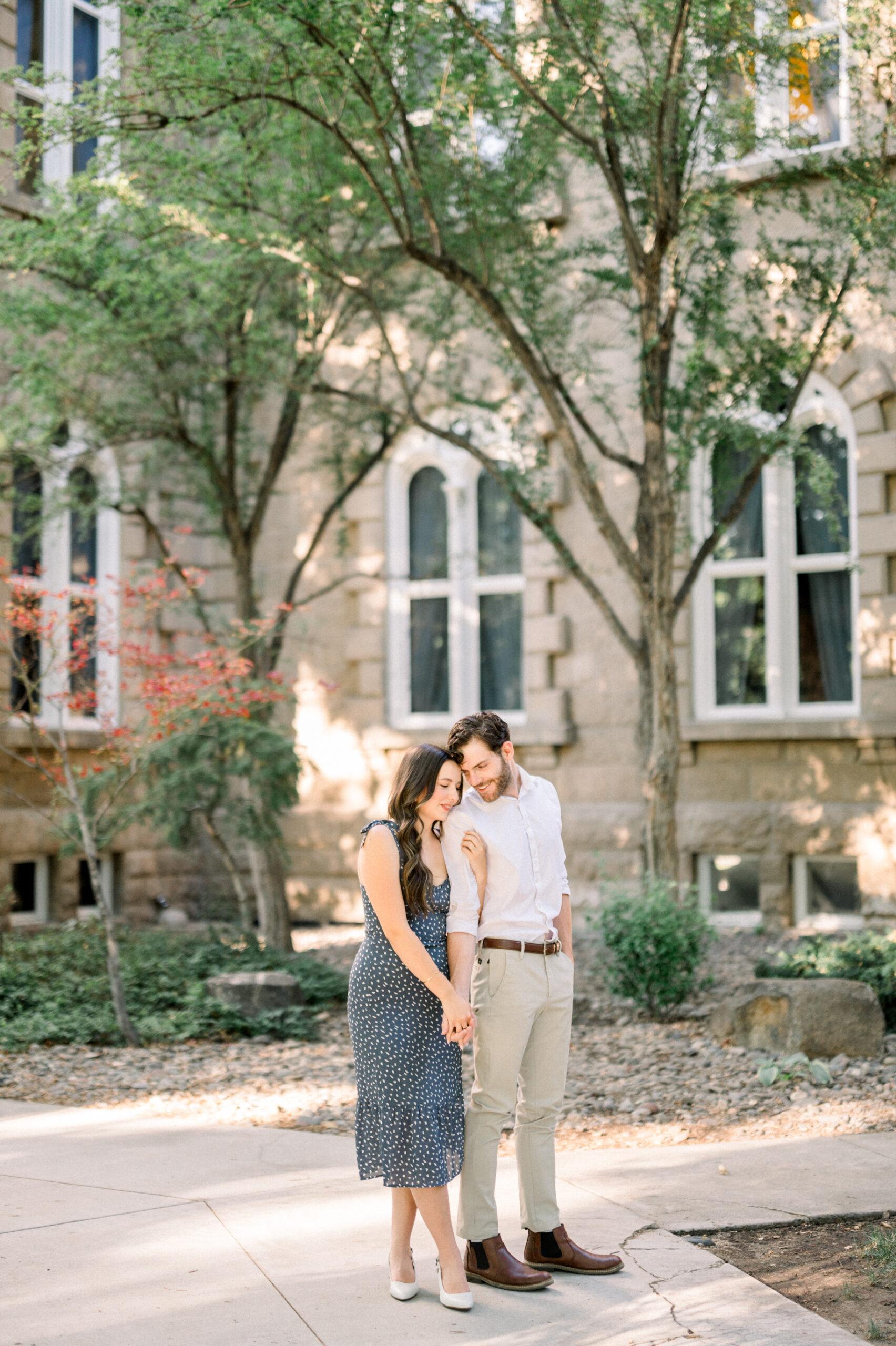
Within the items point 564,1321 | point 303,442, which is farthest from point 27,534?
point 564,1321

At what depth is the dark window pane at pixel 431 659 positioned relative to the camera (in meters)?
13.7

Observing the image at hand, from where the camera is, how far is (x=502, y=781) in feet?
13.7

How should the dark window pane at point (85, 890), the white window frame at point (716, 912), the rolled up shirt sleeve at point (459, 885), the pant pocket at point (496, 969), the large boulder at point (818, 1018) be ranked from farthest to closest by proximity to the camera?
the dark window pane at point (85, 890) → the white window frame at point (716, 912) → the large boulder at point (818, 1018) → the pant pocket at point (496, 969) → the rolled up shirt sleeve at point (459, 885)

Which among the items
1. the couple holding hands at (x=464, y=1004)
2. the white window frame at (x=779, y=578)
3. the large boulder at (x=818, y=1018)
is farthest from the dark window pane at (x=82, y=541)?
the couple holding hands at (x=464, y=1004)

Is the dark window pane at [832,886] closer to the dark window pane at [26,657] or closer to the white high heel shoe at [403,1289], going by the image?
the dark window pane at [26,657]

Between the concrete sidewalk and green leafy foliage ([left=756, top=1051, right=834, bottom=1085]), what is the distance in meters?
0.89

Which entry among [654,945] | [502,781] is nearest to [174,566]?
[654,945]

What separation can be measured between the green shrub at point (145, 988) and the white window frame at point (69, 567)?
2052 millimetres

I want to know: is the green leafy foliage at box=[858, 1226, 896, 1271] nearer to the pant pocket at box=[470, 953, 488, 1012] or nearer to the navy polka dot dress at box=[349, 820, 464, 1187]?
the navy polka dot dress at box=[349, 820, 464, 1187]

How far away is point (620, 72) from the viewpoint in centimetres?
900

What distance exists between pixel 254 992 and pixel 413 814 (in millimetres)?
4971

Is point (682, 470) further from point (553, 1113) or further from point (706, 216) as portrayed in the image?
point (553, 1113)

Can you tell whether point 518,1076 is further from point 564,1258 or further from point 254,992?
point 254,992

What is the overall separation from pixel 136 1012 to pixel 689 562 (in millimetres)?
6476
